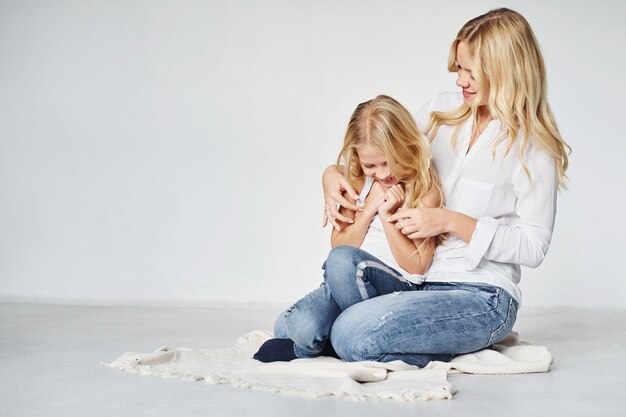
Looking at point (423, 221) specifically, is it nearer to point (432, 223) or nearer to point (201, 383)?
point (432, 223)

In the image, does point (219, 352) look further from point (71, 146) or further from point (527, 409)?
point (71, 146)

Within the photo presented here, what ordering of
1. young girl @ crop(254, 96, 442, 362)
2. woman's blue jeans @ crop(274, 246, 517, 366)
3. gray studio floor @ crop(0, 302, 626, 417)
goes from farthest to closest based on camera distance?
young girl @ crop(254, 96, 442, 362) < woman's blue jeans @ crop(274, 246, 517, 366) < gray studio floor @ crop(0, 302, 626, 417)

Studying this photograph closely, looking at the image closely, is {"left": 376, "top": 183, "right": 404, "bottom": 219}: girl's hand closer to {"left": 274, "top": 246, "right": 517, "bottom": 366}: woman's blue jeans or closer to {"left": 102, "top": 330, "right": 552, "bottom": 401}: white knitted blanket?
{"left": 274, "top": 246, "right": 517, "bottom": 366}: woman's blue jeans

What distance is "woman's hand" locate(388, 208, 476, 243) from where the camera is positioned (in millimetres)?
2477

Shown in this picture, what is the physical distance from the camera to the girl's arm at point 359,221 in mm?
2652

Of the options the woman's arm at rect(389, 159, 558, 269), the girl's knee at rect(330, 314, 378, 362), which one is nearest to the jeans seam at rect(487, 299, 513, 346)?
the woman's arm at rect(389, 159, 558, 269)

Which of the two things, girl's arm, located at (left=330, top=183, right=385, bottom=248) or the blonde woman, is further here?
girl's arm, located at (left=330, top=183, right=385, bottom=248)

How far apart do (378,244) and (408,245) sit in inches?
4.5

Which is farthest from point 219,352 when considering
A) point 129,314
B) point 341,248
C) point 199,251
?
point 199,251

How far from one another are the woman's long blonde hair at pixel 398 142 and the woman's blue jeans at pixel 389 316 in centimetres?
26

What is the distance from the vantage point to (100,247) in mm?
4840

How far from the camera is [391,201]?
2586 millimetres

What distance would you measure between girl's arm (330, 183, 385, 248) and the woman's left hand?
6.0 inches

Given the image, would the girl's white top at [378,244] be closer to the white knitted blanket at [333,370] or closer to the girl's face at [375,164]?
the girl's face at [375,164]
